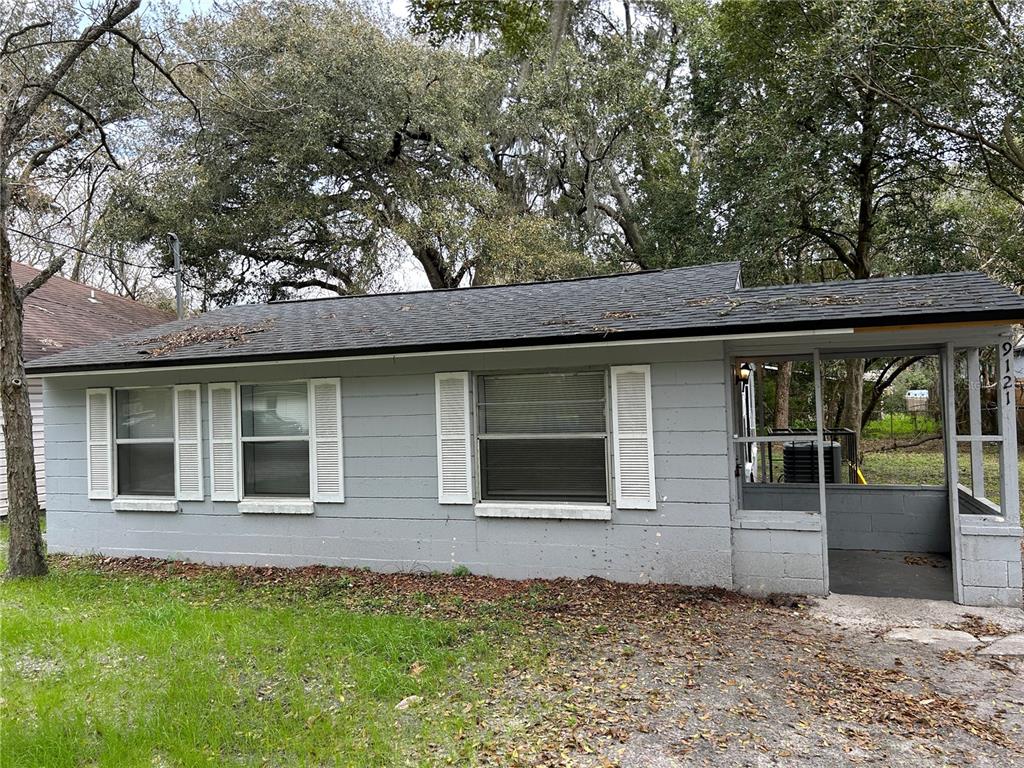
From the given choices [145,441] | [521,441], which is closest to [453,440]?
[521,441]

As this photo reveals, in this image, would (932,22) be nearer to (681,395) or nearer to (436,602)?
(681,395)

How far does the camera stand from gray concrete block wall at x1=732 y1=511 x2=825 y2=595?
5312 millimetres

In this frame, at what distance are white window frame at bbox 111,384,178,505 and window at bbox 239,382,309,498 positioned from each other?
913 mm

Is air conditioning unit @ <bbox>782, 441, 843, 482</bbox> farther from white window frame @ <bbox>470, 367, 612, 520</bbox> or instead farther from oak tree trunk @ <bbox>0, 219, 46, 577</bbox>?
oak tree trunk @ <bbox>0, 219, 46, 577</bbox>

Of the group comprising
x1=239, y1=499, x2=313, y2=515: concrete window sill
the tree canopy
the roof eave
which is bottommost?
x1=239, y1=499, x2=313, y2=515: concrete window sill

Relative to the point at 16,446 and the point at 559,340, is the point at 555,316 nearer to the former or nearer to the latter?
the point at 559,340

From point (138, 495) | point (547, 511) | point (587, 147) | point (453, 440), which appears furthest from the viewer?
point (587, 147)

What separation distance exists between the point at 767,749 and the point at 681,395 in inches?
120

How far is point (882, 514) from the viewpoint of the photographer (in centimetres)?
690

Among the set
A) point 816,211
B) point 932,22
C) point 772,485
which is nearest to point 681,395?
point 772,485

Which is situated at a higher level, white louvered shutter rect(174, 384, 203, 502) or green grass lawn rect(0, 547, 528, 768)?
white louvered shutter rect(174, 384, 203, 502)

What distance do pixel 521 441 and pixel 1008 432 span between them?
12.8 ft

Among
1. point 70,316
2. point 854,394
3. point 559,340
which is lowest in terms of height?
point 854,394

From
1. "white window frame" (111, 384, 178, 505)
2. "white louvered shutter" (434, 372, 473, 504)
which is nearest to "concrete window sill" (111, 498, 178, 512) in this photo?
"white window frame" (111, 384, 178, 505)
